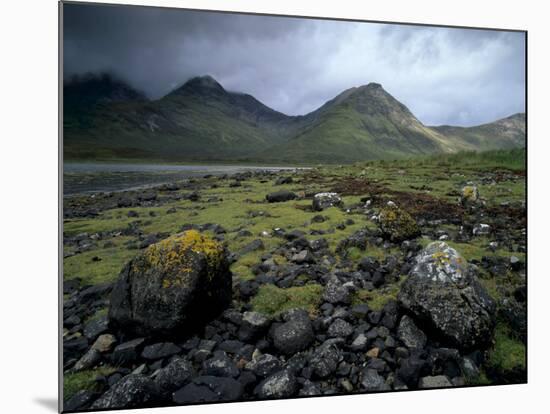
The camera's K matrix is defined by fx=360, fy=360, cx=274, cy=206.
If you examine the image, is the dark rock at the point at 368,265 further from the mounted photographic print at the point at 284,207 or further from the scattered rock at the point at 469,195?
the scattered rock at the point at 469,195

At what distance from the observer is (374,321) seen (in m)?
6.50

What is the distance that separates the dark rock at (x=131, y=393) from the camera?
18.3 ft

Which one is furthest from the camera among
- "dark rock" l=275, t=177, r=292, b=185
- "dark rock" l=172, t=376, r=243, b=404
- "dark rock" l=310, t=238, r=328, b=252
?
"dark rock" l=275, t=177, r=292, b=185

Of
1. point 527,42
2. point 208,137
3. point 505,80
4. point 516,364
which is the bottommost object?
point 516,364

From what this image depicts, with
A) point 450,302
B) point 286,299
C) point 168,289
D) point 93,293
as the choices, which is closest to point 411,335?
point 450,302

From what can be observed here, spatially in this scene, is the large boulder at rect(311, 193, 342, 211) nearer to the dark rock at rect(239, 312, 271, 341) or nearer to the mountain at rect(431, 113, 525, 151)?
the mountain at rect(431, 113, 525, 151)

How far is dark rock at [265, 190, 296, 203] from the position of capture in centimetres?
845

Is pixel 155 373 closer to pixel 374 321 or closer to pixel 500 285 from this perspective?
pixel 374 321

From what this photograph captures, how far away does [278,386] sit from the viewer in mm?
6012

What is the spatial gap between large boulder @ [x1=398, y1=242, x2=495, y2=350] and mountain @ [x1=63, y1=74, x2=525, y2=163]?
3.14m

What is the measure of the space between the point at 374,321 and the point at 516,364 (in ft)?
Answer: 10.3

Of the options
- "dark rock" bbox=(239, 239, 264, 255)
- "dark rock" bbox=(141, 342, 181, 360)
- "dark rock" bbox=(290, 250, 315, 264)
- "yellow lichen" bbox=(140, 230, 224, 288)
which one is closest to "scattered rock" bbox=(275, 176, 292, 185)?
"dark rock" bbox=(239, 239, 264, 255)

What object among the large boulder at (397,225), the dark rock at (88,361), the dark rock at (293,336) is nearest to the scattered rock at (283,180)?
the large boulder at (397,225)

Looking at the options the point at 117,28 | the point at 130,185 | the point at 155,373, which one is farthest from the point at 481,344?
the point at 117,28
